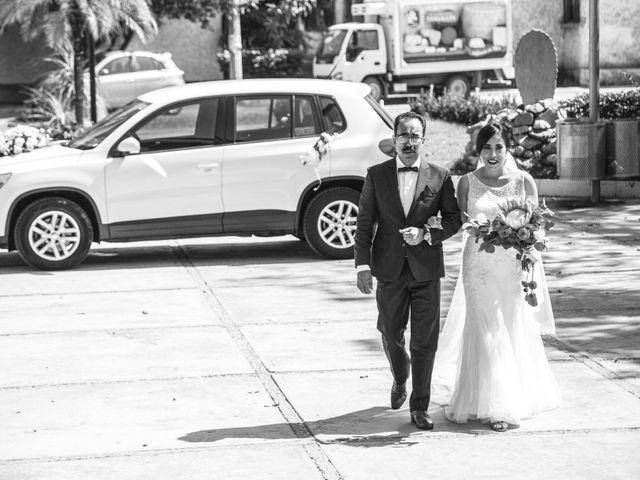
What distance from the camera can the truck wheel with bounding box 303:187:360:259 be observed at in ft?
42.2

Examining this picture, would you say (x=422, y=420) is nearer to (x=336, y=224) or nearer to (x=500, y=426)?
(x=500, y=426)

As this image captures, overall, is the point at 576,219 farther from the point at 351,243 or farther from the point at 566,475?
the point at 566,475

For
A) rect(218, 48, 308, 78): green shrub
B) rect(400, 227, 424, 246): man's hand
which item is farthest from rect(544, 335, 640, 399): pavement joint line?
rect(218, 48, 308, 78): green shrub

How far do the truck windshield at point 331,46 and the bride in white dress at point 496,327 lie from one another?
1110 inches

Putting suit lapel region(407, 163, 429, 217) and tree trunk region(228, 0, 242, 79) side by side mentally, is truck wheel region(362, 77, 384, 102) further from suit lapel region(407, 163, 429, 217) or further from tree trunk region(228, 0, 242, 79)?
suit lapel region(407, 163, 429, 217)

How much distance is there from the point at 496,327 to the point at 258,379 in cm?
178

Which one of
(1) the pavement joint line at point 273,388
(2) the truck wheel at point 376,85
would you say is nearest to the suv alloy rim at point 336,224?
(1) the pavement joint line at point 273,388

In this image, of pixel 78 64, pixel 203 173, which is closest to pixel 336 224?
pixel 203 173

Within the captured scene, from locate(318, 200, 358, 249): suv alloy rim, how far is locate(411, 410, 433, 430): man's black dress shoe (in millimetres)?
5886

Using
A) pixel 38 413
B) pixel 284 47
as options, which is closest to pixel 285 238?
pixel 38 413

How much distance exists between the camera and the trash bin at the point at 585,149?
16.2m

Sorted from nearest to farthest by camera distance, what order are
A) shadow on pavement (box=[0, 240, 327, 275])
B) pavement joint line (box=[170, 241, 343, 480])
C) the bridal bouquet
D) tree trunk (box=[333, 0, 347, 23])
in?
1. pavement joint line (box=[170, 241, 343, 480])
2. the bridal bouquet
3. shadow on pavement (box=[0, 240, 327, 275])
4. tree trunk (box=[333, 0, 347, 23])

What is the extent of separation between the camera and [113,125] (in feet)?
42.2

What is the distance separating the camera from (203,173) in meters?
12.6
